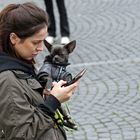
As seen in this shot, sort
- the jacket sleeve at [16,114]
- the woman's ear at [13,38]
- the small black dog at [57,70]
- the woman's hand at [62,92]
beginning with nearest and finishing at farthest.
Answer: the jacket sleeve at [16,114] < the woman's ear at [13,38] < the woman's hand at [62,92] < the small black dog at [57,70]

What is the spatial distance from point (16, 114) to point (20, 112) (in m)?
0.02

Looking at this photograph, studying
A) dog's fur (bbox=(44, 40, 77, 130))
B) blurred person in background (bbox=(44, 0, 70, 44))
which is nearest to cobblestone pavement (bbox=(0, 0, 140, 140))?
blurred person in background (bbox=(44, 0, 70, 44))

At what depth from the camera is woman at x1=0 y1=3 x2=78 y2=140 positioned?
2590 millimetres

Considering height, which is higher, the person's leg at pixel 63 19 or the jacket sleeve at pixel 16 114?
the jacket sleeve at pixel 16 114

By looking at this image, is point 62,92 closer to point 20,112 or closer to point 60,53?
point 20,112

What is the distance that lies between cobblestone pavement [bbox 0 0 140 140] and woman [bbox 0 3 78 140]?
2.52 meters

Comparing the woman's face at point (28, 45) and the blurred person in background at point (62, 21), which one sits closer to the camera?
the woman's face at point (28, 45)

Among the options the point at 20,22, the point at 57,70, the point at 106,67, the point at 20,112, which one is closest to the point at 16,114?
the point at 20,112

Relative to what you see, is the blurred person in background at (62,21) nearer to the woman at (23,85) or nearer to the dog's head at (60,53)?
the dog's head at (60,53)

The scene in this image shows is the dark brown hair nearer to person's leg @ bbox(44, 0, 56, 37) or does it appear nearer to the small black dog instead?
the small black dog

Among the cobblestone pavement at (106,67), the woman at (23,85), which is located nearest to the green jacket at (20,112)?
the woman at (23,85)

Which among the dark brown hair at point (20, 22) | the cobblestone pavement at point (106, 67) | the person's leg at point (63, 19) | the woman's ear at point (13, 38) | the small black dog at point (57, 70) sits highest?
the dark brown hair at point (20, 22)

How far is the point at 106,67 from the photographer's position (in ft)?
24.2

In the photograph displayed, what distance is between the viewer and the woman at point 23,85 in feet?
8.50
